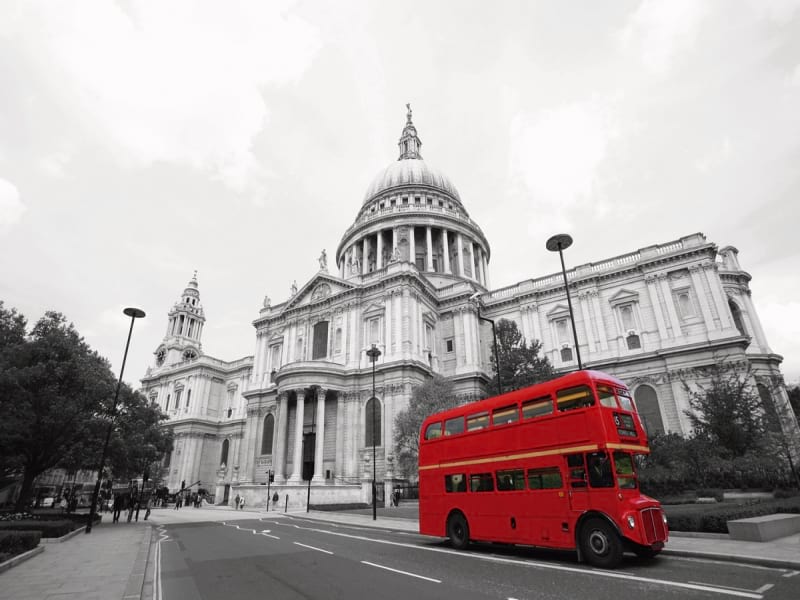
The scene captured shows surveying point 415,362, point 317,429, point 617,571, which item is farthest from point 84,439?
point 617,571

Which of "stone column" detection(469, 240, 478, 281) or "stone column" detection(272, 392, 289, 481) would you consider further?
"stone column" detection(469, 240, 478, 281)

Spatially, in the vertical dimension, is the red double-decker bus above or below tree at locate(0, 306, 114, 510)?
below

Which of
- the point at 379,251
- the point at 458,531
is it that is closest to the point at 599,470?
the point at 458,531

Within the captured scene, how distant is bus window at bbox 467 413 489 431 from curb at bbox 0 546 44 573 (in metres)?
12.5

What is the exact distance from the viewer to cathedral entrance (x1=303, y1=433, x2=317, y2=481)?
40.4 m

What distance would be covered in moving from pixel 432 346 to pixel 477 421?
106ft

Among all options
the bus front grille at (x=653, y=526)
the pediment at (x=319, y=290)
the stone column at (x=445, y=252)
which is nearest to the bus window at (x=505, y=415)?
the bus front grille at (x=653, y=526)

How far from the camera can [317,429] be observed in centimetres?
3900

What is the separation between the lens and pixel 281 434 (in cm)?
4053

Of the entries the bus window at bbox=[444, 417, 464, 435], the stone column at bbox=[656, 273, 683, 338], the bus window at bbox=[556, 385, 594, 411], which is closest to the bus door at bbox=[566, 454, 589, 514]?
the bus window at bbox=[556, 385, 594, 411]

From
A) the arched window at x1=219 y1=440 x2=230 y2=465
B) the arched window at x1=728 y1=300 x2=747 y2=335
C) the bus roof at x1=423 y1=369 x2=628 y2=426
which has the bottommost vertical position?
the bus roof at x1=423 y1=369 x2=628 y2=426

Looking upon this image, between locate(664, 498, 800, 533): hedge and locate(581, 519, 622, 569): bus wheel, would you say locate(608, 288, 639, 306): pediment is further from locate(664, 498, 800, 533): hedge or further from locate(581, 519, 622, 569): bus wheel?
locate(581, 519, 622, 569): bus wheel

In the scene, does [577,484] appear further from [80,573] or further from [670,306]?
[670,306]

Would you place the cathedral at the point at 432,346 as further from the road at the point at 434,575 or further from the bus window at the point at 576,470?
the bus window at the point at 576,470
